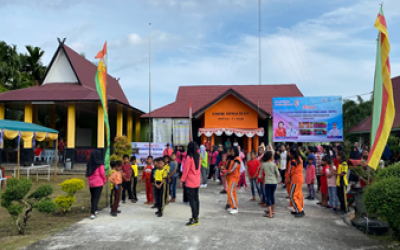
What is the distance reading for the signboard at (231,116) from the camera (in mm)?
19203

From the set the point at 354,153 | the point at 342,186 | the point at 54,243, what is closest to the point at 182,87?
the point at 354,153

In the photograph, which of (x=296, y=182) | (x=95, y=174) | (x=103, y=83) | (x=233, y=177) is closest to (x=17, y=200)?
(x=95, y=174)

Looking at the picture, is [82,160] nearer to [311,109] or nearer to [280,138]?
[280,138]

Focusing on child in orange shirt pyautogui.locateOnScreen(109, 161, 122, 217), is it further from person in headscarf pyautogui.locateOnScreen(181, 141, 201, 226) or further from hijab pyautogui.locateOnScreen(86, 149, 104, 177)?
person in headscarf pyautogui.locateOnScreen(181, 141, 201, 226)

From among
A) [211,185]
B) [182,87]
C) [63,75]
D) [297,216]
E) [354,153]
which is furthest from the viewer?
[182,87]

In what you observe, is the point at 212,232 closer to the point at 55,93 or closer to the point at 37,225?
the point at 37,225

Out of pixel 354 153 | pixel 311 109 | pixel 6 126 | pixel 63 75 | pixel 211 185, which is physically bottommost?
pixel 211 185

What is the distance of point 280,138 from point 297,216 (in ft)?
40.7

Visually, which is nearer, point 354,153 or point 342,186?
point 342,186

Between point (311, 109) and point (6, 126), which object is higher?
point (311, 109)

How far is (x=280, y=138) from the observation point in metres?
18.8

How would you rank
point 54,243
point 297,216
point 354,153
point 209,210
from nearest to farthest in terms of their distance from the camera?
point 54,243
point 297,216
point 209,210
point 354,153

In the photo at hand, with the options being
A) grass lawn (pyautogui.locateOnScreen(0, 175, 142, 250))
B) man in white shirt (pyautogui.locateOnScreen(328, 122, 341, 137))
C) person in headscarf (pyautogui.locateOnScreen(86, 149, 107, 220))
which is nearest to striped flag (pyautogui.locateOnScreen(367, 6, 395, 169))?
person in headscarf (pyautogui.locateOnScreen(86, 149, 107, 220))

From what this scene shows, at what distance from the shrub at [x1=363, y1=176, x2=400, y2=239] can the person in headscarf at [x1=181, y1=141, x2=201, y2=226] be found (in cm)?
306
